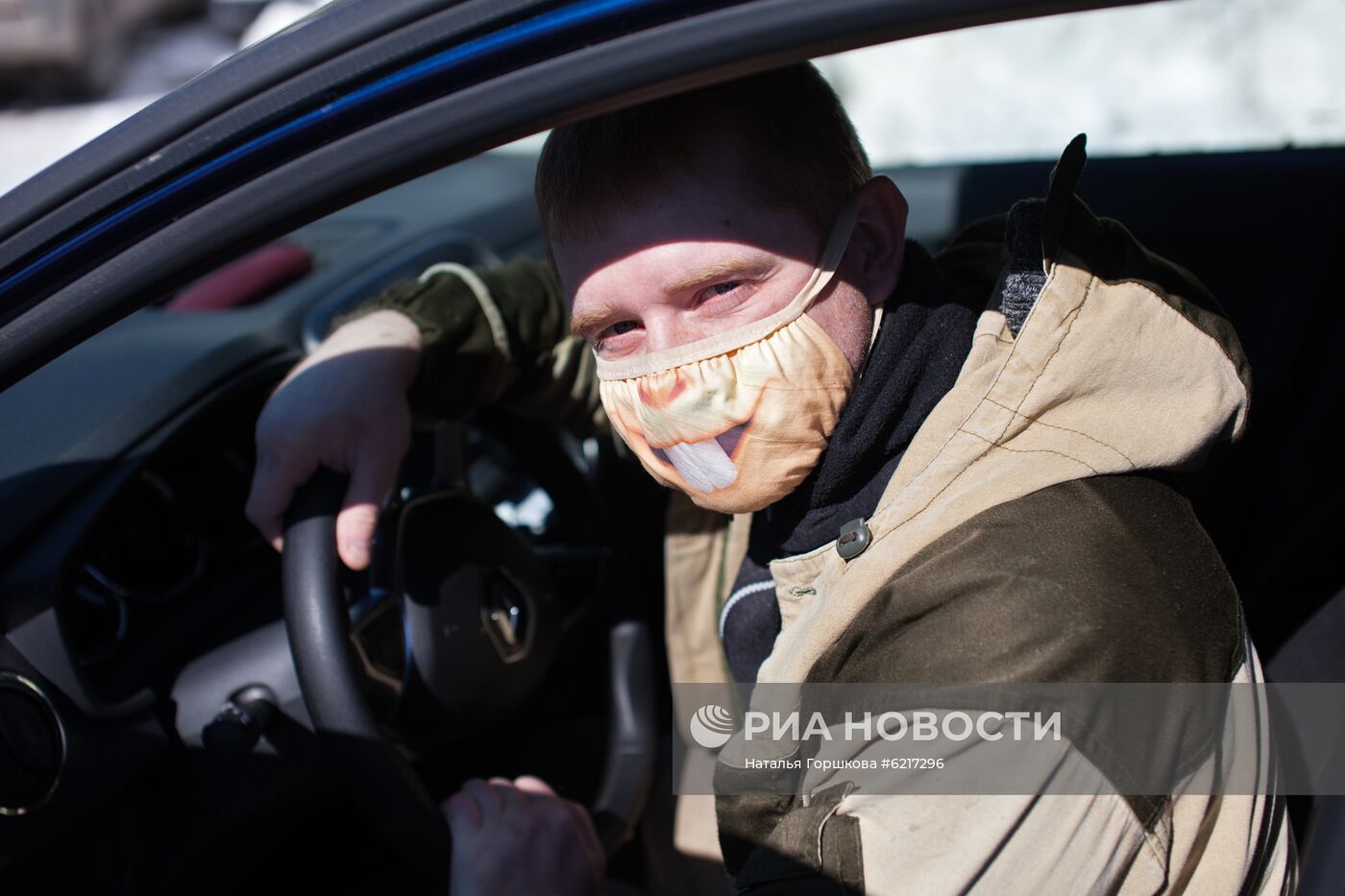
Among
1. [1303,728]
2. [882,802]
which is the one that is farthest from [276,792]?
[1303,728]

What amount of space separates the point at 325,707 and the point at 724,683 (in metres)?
0.69

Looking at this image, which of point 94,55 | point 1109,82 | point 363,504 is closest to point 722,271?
point 363,504

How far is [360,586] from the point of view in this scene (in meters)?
1.63

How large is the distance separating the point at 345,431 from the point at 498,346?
363mm

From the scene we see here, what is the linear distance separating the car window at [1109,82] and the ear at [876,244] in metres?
3.42

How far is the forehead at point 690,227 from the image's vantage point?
1.17 meters

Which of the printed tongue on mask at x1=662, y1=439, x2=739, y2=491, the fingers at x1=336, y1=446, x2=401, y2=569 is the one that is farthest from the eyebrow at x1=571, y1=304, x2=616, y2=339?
the fingers at x1=336, y1=446, x2=401, y2=569

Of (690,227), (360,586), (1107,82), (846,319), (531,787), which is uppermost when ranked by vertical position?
(690,227)

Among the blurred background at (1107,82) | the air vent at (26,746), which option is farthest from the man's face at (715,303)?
the blurred background at (1107,82)

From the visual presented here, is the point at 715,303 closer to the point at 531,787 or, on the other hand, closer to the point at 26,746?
the point at 531,787

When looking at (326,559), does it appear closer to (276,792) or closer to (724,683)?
(276,792)

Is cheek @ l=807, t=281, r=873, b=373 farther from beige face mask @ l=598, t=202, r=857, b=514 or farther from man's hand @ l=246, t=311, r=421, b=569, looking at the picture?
man's hand @ l=246, t=311, r=421, b=569

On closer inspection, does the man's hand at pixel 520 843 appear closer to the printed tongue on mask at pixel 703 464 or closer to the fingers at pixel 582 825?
the fingers at pixel 582 825

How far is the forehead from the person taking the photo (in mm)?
1175
